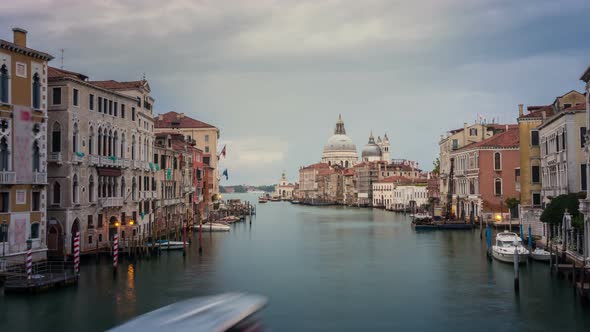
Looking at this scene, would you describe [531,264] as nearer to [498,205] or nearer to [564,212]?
[564,212]

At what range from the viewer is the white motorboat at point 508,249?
2848cm

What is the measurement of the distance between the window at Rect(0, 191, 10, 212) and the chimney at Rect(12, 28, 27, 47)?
19.0 feet

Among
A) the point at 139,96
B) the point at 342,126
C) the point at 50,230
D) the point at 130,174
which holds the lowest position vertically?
the point at 50,230

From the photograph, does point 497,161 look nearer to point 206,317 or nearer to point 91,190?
point 91,190

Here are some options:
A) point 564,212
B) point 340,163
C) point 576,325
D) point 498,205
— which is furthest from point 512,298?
point 340,163

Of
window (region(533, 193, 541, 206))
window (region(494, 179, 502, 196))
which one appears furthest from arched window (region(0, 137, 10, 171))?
window (region(494, 179, 502, 196))

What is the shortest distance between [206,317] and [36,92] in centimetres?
1836

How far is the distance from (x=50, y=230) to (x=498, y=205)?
121ft

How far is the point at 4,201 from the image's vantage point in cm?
2273

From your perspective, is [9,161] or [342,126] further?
[342,126]

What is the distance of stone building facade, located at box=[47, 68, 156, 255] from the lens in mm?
27266

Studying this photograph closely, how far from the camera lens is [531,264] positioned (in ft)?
91.6

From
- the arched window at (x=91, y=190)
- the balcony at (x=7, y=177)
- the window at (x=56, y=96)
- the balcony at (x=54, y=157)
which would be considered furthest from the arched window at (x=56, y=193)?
the balcony at (x=7, y=177)

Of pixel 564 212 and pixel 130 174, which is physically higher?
pixel 130 174
